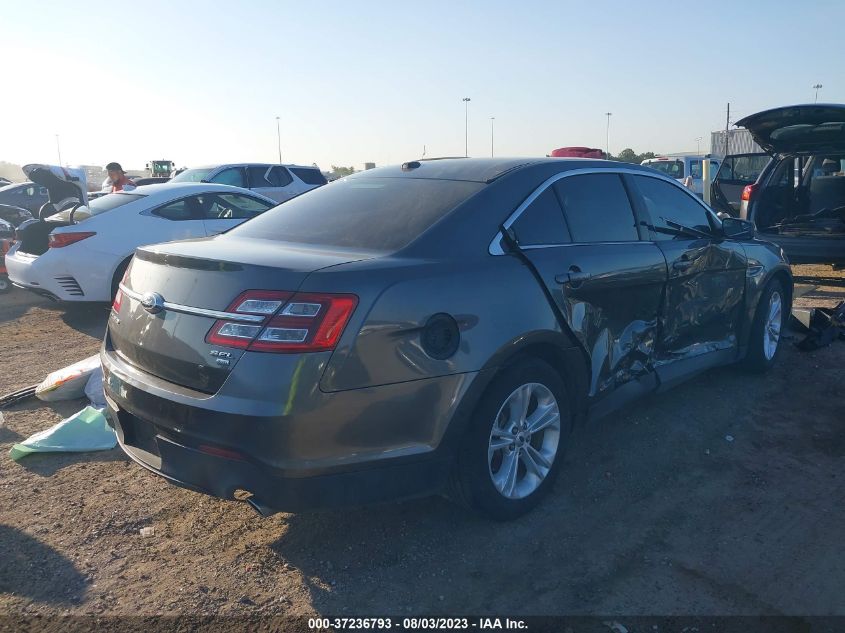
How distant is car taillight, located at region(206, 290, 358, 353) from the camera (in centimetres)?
257

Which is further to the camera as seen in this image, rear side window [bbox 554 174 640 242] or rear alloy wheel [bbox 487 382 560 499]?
rear side window [bbox 554 174 640 242]

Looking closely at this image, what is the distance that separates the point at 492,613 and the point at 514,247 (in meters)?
1.61

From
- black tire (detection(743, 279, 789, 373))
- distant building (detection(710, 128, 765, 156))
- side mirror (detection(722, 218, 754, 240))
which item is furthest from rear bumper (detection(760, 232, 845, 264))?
distant building (detection(710, 128, 765, 156))

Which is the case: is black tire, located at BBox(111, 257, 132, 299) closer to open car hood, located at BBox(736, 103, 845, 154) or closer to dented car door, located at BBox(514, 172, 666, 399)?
dented car door, located at BBox(514, 172, 666, 399)

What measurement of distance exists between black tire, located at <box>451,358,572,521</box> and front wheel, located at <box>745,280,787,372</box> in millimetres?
2559

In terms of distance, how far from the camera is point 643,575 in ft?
9.73

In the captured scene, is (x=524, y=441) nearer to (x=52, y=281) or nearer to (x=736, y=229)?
(x=736, y=229)

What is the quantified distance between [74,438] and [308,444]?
231 cm

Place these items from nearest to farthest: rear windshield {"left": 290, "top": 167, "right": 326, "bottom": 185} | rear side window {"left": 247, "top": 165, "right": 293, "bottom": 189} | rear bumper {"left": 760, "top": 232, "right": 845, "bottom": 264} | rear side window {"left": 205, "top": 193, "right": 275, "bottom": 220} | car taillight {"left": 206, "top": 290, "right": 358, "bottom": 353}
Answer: car taillight {"left": 206, "top": 290, "right": 358, "bottom": 353} → rear side window {"left": 205, "top": 193, "right": 275, "bottom": 220} → rear bumper {"left": 760, "top": 232, "right": 845, "bottom": 264} → rear side window {"left": 247, "top": 165, "right": 293, "bottom": 189} → rear windshield {"left": 290, "top": 167, "right": 326, "bottom": 185}

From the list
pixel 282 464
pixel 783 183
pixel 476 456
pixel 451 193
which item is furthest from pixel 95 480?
pixel 783 183

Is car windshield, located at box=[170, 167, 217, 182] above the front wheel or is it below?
above

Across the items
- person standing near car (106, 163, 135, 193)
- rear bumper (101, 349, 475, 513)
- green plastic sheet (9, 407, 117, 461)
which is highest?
person standing near car (106, 163, 135, 193)

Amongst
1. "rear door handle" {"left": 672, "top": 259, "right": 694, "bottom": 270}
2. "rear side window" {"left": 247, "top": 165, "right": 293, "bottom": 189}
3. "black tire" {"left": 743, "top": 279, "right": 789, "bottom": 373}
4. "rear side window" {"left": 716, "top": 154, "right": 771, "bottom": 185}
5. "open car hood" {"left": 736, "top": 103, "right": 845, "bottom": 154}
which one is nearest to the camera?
"rear door handle" {"left": 672, "top": 259, "right": 694, "bottom": 270}

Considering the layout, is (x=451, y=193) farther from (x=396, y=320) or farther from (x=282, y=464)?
(x=282, y=464)
